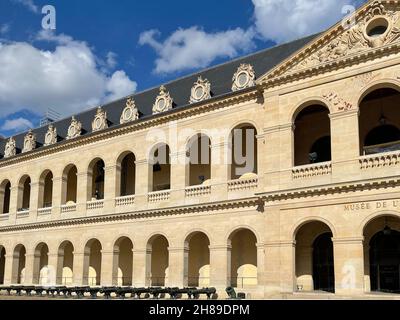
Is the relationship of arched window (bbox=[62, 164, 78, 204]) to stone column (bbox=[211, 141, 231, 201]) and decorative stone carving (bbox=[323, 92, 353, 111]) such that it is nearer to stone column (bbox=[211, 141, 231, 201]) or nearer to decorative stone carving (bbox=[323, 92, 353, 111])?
stone column (bbox=[211, 141, 231, 201])

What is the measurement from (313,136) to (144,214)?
988 cm

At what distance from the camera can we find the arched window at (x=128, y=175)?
3397 cm

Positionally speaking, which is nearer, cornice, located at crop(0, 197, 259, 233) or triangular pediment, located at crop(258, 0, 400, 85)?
triangular pediment, located at crop(258, 0, 400, 85)

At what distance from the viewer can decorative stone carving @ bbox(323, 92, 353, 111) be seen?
846 inches

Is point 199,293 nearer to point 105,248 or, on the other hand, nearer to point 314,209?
point 314,209

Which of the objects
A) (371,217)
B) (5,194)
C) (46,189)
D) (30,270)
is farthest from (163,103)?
(5,194)

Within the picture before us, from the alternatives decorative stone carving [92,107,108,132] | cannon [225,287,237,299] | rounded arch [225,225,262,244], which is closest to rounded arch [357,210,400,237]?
rounded arch [225,225,262,244]

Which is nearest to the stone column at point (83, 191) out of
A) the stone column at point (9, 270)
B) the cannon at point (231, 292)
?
the stone column at point (9, 270)

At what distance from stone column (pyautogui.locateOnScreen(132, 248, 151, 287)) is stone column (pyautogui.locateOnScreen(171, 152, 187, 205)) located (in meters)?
3.45

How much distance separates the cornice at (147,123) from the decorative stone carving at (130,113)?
0.43 meters

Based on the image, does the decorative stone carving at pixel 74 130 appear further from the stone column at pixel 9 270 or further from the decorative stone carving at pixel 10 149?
the stone column at pixel 9 270

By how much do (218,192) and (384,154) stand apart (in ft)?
28.3

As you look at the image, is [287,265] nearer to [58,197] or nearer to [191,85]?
[191,85]
